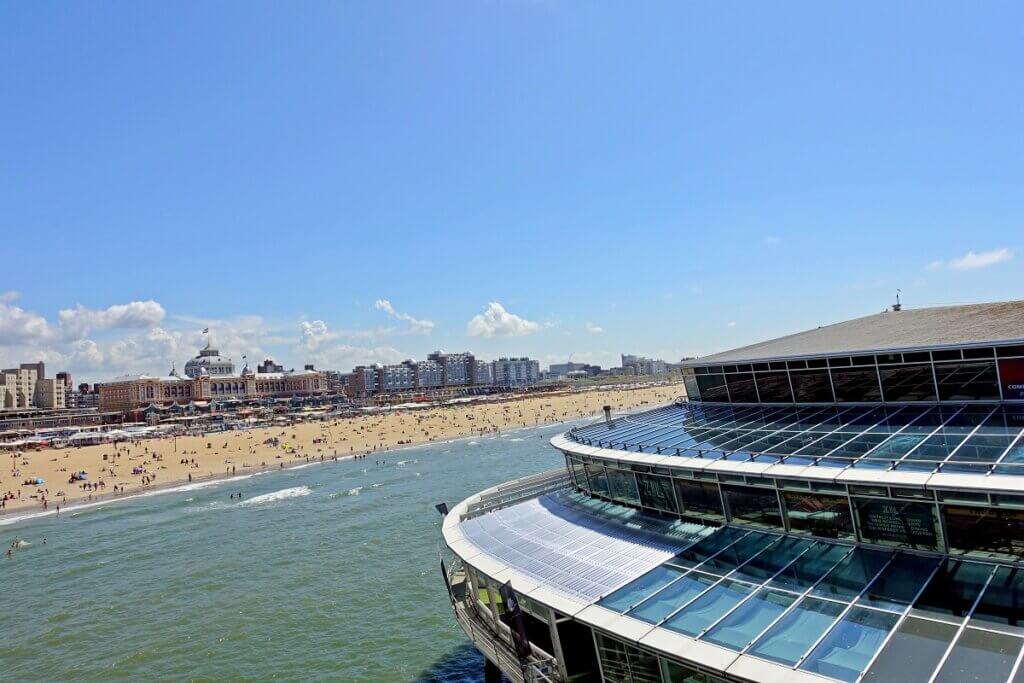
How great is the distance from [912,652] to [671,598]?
4458 millimetres

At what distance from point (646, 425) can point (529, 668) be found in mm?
11924

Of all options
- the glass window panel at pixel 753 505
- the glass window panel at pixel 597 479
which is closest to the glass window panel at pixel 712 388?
the glass window panel at pixel 597 479

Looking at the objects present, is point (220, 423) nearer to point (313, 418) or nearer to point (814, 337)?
point (313, 418)

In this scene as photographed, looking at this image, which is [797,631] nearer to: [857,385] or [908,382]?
[908,382]

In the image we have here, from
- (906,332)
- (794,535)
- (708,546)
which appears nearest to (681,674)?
(708,546)

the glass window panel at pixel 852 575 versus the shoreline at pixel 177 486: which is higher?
the glass window panel at pixel 852 575

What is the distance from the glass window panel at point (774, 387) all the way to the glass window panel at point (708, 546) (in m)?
9.80

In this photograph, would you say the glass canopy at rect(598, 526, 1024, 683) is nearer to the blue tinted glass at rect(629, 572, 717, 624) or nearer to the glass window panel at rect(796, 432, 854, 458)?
the blue tinted glass at rect(629, 572, 717, 624)

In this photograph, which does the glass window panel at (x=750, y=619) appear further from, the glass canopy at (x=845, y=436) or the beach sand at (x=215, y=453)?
the beach sand at (x=215, y=453)

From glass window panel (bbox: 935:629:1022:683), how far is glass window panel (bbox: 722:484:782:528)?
542 cm

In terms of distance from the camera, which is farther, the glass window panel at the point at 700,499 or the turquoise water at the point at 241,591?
the turquoise water at the point at 241,591

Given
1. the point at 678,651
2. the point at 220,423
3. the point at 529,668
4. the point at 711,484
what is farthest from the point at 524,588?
the point at 220,423

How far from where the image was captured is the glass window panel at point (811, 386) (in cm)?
2309

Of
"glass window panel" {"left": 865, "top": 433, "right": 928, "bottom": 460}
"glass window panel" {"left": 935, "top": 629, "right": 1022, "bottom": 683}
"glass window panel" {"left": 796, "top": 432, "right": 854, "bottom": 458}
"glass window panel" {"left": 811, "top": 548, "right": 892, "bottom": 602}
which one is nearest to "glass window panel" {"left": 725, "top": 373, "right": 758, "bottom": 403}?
"glass window panel" {"left": 796, "top": 432, "right": 854, "bottom": 458}
